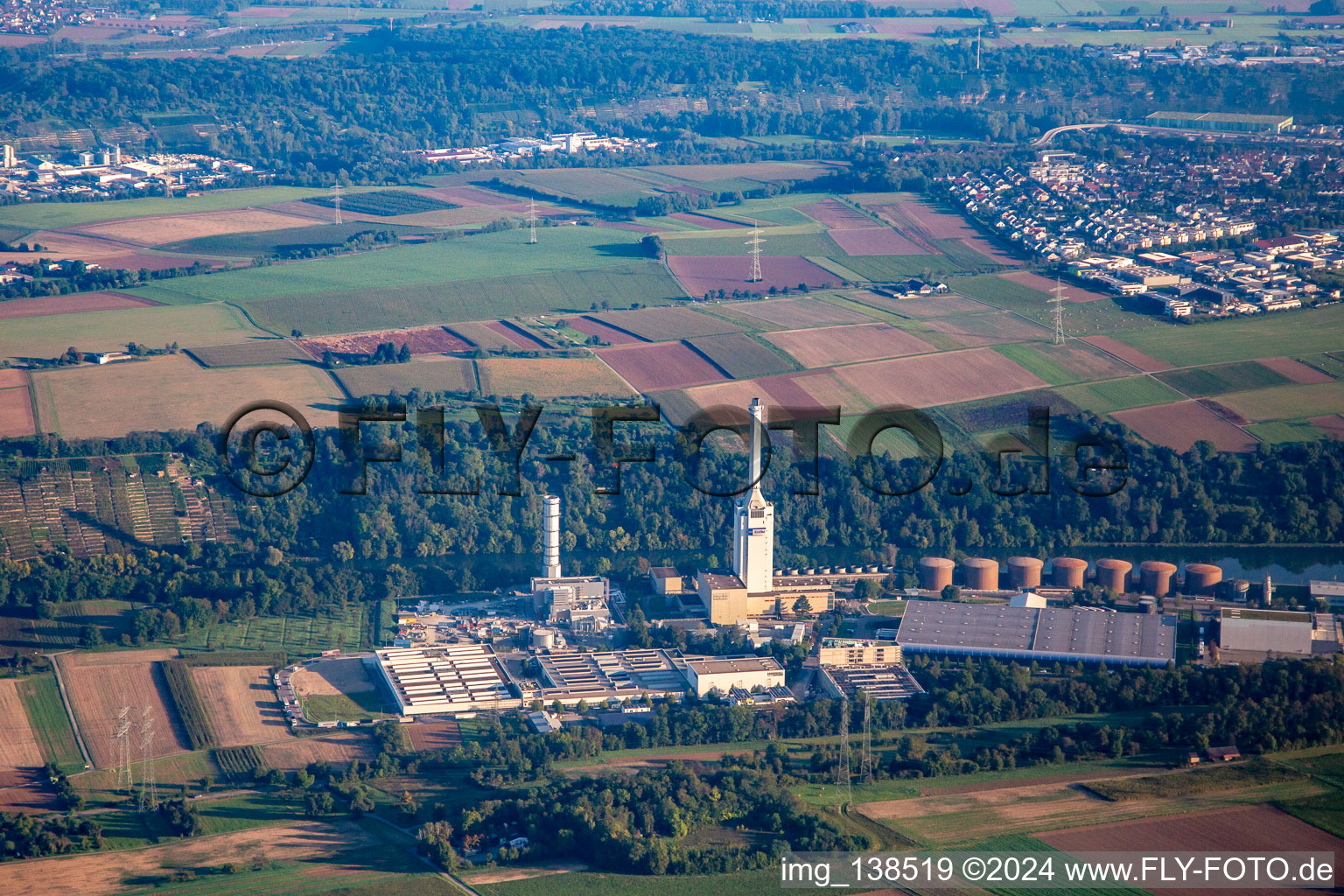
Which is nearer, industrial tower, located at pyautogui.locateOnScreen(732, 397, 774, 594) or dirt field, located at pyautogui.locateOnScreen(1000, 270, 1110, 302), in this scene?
industrial tower, located at pyautogui.locateOnScreen(732, 397, 774, 594)

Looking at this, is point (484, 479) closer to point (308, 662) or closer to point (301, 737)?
point (308, 662)

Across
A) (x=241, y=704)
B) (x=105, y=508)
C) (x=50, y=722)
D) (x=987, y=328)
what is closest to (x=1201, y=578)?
(x=987, y=328)

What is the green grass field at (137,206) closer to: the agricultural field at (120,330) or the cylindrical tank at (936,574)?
the agricultural field at (120,330)

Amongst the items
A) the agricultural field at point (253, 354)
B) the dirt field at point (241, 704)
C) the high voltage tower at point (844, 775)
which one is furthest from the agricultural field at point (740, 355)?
the high voltage tower at point (844, 775)

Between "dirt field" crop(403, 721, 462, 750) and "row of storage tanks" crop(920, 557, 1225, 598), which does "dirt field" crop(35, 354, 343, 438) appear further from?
"row of storage tanks" crop(920, 557, 1225, 598)

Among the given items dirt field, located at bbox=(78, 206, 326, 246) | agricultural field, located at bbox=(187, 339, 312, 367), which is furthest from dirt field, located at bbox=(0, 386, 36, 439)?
dirt field, located at bbox=(78, 206, 326, 246)
